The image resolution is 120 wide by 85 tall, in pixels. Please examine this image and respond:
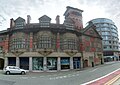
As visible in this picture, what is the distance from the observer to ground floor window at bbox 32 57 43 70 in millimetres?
31308

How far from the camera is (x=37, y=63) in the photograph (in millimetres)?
31500

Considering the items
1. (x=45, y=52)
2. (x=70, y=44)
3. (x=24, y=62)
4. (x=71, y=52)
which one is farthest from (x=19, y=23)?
(x=71, y=52)

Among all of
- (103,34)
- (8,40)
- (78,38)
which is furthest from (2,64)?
(103,34)

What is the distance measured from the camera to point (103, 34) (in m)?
76.7

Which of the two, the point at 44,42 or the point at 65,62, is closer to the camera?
the point at 44,42

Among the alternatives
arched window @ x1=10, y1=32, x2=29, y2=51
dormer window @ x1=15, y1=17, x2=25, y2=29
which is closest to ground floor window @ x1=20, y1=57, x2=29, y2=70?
arched window @ x1=10, y1=32, x2=29, y2=51

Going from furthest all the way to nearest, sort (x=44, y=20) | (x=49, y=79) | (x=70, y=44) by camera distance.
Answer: (x=70, y=44) < (x=44, y=20) < (x=49, y=79)

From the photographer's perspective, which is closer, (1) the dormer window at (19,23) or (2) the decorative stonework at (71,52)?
(2) the decorative stonework at (71,52)

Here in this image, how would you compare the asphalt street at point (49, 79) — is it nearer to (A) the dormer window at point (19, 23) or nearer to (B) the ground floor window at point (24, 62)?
(B) the ground floor window at point (24, 62)

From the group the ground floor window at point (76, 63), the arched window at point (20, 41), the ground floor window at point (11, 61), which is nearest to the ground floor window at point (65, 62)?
the ground floor window at point (76, 63)

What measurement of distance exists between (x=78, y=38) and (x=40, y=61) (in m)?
12.4

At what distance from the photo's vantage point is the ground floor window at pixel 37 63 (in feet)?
103

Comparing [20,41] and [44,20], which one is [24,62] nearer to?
[20,41]

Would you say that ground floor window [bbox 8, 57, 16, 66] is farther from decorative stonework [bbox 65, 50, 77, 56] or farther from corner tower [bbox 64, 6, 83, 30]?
corner tower [bbox 64, 6, 83, 30]
